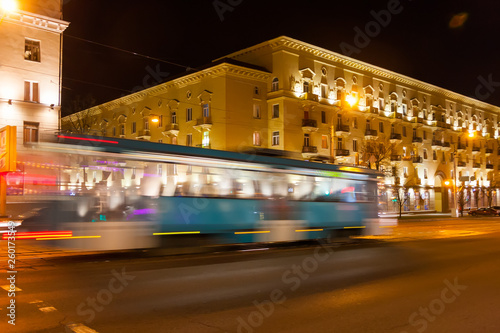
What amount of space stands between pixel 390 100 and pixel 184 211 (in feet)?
176

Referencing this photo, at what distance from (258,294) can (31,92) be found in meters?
30.5

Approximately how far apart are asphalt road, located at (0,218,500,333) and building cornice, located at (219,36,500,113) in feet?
128

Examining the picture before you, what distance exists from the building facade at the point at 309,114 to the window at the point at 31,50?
955 cm

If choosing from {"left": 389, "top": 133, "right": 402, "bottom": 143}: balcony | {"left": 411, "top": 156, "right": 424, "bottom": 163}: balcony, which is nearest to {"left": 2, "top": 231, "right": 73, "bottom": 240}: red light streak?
{"left": 389, "top": 133, "right": 402, "bottom": 143}: balcony

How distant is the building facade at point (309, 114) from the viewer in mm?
48406

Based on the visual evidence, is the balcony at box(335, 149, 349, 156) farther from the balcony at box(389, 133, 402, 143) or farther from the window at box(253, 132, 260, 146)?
the window at box(253, 132, 260, 146)

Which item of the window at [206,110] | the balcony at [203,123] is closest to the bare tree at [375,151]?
the balcony at [203,123]

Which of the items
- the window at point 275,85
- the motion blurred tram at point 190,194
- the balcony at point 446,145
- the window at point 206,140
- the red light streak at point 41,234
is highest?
the window at point 275,85

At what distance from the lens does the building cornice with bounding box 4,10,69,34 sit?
32406 mm

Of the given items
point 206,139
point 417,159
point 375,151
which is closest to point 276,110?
point 206,139

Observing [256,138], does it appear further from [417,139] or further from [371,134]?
[417,139]

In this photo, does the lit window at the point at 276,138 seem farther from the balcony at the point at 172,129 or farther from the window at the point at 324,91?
the balcony at the point at 172,129

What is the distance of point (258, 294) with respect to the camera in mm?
8727

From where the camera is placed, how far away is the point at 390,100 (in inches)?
2462
